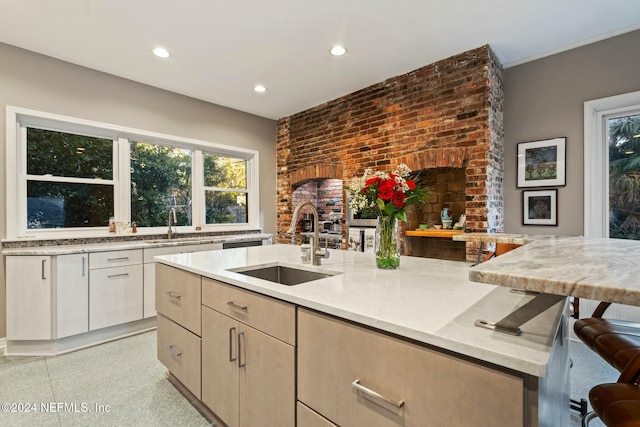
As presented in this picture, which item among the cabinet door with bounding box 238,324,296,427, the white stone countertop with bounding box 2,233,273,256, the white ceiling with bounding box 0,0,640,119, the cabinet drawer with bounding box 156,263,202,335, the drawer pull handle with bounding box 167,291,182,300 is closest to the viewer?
the cabinet door with bounding box 238,324,296,427

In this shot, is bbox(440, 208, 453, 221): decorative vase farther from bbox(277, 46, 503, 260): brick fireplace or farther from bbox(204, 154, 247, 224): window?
bbox(204, 154, 247, 224): window

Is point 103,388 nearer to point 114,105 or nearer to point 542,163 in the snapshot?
point 114,105

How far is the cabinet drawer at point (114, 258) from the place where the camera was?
286cm

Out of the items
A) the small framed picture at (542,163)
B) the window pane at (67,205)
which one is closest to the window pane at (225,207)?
the window pane at (67,205)

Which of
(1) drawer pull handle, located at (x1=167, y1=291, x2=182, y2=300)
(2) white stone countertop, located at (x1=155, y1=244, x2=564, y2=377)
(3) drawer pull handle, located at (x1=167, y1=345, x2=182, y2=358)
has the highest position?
(2) white stone countertop, located at (x1=155, y1=244, x2=564, y2=377)

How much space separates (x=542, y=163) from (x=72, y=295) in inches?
176

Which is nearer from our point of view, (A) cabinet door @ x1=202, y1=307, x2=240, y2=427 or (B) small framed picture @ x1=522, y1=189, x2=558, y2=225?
(A) cabinet door @ x1=202, y1=307, x2=240, y2=427

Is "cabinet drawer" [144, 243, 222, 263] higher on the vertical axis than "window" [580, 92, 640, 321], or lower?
lower

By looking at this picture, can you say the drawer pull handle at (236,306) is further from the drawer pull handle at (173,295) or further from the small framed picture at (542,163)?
the small framed picture at (542,163)

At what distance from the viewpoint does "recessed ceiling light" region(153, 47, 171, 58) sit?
114 inches

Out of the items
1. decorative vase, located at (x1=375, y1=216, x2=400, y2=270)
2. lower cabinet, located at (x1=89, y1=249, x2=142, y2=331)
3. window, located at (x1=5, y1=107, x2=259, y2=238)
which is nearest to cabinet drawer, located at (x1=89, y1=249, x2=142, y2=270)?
lower cabinet, located at (x1=89, y1=249, x2=142, y2=331)

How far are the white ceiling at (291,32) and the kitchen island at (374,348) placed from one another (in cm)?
196

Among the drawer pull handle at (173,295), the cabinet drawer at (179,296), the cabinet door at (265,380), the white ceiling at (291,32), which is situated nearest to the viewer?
the cabinet door at (265,380)

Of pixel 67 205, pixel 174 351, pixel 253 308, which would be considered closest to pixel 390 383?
pixel 253 308
